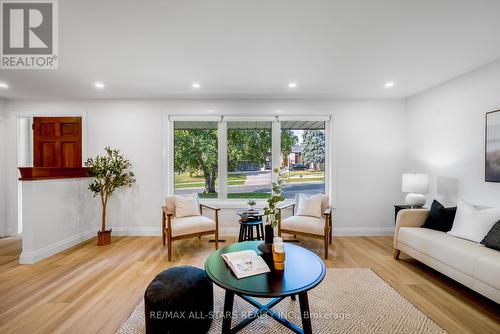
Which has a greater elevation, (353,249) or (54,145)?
(54,145)

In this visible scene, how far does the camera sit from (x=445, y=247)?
234 centimetres

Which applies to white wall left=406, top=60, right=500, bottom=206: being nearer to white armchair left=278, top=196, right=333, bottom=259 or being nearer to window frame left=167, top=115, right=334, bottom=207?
window frame left=167, top=115, right=334, bottom=207


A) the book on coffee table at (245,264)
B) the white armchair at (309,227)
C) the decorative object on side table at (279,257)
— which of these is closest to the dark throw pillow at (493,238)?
the white armchair at (309,227)

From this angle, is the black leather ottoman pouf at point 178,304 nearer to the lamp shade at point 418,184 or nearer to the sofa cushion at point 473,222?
the sofa cushion at point 473,222

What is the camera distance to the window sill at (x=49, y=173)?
2913 mm

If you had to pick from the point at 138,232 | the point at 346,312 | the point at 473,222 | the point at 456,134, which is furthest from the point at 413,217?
the point at 138,232

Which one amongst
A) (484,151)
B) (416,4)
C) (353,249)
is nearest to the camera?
(416,4)

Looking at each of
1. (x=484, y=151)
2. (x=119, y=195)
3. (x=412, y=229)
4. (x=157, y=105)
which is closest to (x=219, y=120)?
(x=157, y=105)

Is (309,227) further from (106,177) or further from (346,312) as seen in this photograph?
(106,177)

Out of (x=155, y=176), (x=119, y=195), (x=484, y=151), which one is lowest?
(x=119, y=195)

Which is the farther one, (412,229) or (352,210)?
(352,210)

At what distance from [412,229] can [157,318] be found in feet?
10.3

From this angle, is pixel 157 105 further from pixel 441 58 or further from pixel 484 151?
pixel 484 151

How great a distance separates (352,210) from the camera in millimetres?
4129
